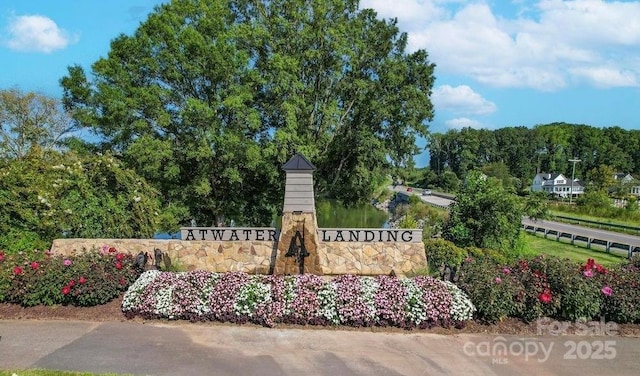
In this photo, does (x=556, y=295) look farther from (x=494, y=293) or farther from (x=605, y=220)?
(x=605, y=220)

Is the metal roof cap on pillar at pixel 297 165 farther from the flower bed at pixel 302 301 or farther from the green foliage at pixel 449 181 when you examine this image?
the green foliage at pixel 449 181

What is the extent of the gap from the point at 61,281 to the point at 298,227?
500 cm

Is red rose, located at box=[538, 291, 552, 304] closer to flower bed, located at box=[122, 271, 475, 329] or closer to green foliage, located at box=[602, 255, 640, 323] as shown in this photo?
green foliage, located at box=[602, 255, 640, 323]

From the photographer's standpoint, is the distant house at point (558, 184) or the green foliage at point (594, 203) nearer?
the green foliage at point (594, 203)

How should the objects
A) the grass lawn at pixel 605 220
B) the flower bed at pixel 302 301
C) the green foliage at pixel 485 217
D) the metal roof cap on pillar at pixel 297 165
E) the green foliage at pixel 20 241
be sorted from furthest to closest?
the grass lawn at pixel 605 220 → the green foliage at pixel 485 217 → the green foliage at pixel 20 241 → the metal roof cap on pillar at pixel 297 165 → the flower bed at pixel 302 301

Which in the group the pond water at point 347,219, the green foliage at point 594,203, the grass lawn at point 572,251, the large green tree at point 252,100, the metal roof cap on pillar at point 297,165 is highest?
the large green tree at point 252,100

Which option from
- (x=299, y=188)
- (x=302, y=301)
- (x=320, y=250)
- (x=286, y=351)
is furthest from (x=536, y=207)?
(x=286, y=351)

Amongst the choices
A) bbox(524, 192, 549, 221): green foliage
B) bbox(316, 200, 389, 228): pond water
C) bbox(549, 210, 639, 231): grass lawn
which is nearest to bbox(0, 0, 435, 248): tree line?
bbox(524, 192, 549, 221): green foliage

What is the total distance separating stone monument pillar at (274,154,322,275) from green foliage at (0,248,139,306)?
352 cm

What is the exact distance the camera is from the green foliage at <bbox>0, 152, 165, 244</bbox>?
472 inches

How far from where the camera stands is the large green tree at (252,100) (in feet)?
53.2

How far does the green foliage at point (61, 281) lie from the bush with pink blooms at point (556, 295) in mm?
6755

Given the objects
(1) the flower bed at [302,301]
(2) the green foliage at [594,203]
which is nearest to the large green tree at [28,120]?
(1) the flower bed at [302,301]

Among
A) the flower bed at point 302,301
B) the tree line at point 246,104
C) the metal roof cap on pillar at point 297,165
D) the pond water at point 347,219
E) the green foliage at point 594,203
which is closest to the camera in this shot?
the flower bed at point 302,301
